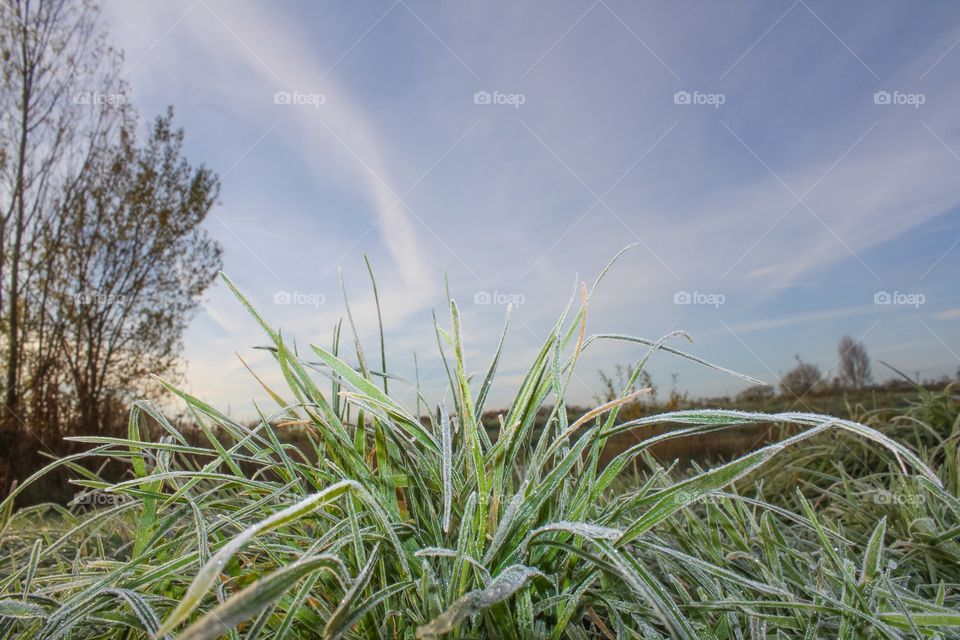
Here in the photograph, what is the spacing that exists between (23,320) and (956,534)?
7.05m

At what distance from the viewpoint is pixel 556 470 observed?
36.2 inches

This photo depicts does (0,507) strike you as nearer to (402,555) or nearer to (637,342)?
(402,555)

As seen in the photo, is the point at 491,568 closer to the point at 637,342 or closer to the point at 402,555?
the point at 402,555

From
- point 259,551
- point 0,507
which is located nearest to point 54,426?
point 0,507

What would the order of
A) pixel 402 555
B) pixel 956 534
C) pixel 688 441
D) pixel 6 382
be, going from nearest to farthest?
1. pixel 402 555
2. pixel 956 534
3. pixel 688 441
4. pixel 6 382

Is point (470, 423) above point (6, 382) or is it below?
below

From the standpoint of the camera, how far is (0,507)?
144 cm

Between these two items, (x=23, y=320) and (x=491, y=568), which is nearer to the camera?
(x=491, y=568)

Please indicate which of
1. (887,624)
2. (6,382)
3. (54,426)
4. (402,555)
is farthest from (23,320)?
(887,624)

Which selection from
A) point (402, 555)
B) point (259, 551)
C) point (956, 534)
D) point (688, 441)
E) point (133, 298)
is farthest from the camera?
point (133, 298)

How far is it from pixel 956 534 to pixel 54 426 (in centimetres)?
701

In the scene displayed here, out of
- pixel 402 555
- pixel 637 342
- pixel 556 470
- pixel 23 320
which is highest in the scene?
pixel 23 320

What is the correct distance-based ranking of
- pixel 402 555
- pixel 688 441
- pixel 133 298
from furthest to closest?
1. pixel 133 298
2. pixel 688 441
3. pixel 402 555

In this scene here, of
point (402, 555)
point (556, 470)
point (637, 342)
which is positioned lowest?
point (402, 555)
